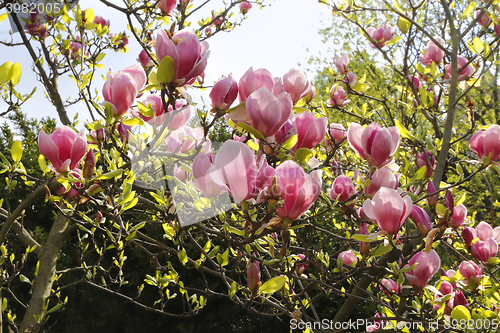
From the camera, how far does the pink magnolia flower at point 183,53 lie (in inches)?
27.4

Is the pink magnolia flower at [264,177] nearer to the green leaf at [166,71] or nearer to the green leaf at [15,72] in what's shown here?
the green leaf at [166,71]

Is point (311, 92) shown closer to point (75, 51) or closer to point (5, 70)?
point (5, 70)

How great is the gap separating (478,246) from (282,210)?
1081mm

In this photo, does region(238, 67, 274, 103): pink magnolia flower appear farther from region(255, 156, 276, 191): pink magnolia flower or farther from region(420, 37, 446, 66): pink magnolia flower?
region(420, 37, 446, 66): pink magnolia flower

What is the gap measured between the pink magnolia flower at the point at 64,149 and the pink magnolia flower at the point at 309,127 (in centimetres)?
56

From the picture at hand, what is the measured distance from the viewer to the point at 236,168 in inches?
24.2

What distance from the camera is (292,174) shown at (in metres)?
0.66

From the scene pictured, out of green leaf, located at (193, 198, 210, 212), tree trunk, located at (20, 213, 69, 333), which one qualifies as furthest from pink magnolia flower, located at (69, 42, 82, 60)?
green leaf, located at (193, 198, 210, 212)

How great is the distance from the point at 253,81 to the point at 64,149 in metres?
0.53

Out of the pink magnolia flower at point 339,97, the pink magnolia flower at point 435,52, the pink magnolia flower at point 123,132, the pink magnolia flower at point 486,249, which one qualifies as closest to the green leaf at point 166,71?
the pink magnolia flower at point 123,132

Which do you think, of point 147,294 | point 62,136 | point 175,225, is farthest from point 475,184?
point 62,136

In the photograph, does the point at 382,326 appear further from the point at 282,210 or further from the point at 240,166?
the point at 240,166

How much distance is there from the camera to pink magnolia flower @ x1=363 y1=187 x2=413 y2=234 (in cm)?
82

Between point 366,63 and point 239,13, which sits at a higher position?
point 366,63
